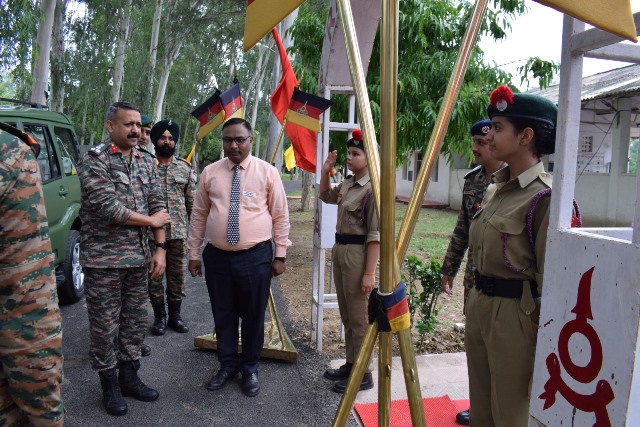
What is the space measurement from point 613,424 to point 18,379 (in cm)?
162

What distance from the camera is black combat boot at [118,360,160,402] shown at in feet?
11.1

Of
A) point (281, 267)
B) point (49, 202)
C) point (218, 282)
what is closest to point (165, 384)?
point (218, 282)

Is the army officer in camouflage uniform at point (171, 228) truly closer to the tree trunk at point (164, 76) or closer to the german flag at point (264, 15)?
the german flag at point (264, 15)

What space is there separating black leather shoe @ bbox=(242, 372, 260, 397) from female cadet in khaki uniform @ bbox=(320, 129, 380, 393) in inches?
21.6

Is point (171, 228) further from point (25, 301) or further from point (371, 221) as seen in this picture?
A: point (25, 301)

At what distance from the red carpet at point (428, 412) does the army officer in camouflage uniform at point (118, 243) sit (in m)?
1.43

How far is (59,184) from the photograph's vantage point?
5.20 m

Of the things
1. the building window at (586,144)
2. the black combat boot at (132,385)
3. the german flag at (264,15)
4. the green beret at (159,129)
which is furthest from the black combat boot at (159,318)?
the building window at (586,144)

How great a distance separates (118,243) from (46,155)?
8.90ft

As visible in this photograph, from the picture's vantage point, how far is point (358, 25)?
3795mm

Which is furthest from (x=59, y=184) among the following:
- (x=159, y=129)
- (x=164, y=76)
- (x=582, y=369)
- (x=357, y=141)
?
(x=164, y=76)

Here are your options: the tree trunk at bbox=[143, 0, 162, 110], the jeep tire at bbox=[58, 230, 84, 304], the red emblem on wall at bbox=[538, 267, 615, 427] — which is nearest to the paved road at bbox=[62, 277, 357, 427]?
the jeep tire at bbox=[58, 230, 84, 304]

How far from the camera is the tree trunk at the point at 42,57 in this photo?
33.2 ft

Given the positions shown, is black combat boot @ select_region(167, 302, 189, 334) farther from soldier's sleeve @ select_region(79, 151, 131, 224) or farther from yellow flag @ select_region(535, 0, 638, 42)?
yellow flag @ select_region(535, 0, 638, 42)
